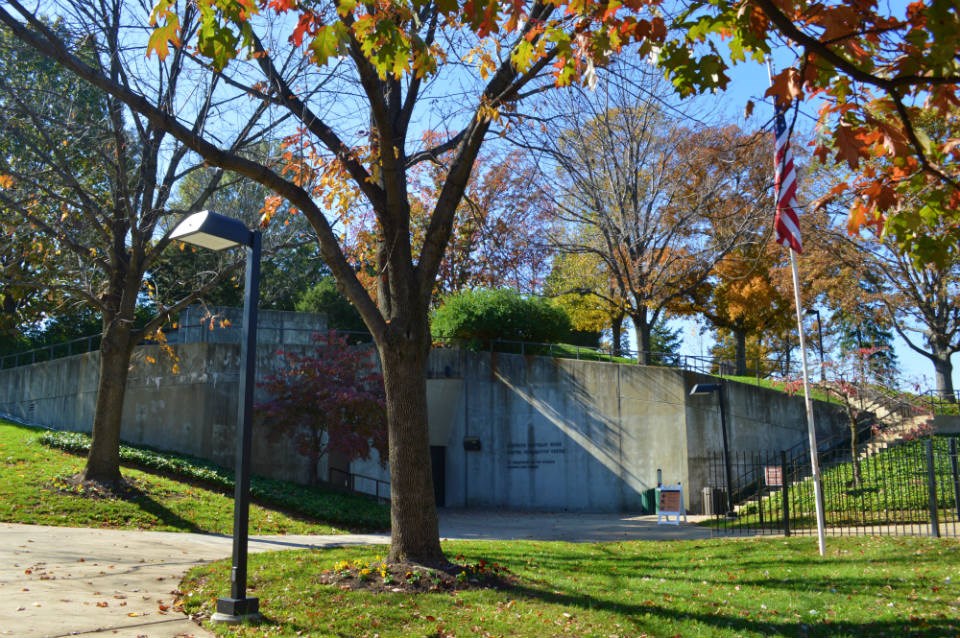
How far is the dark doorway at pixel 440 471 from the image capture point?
24.2 metres

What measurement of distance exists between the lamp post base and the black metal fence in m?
9.31

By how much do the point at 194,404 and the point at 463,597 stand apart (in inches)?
643

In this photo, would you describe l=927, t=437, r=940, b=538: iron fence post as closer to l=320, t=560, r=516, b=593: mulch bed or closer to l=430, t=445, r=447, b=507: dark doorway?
l=320, t=560, r=516, b=593: mulch bed

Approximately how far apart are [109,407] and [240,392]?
1029 cm

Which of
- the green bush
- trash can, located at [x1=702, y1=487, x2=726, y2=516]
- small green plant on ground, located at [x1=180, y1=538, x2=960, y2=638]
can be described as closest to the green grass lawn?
small green plant on ground, located at [x1=180, y1=538, x2=960, y2=638]

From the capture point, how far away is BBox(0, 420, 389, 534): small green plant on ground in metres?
14.0

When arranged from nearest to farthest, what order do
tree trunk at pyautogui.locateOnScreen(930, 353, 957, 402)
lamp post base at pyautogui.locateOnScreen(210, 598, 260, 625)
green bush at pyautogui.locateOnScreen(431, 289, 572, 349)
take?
lamp post base at pyautogui.locateOnScreen(210, 598, 260, 625)
green bush at pyautogui.locateOnScreen(431, 289, 572, 349)
tree trunk at pyautogui.locateOnScreen(930, 353, 957, 402)

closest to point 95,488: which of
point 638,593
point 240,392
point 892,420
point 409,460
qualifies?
point 409,460

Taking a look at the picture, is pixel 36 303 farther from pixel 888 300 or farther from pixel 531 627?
pixel 888 300

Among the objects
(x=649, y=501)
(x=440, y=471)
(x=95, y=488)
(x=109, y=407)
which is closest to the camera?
(x=95, y=488)

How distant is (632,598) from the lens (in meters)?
7.67

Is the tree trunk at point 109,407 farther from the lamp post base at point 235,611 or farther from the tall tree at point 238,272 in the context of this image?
the lamp post base at point 235,611

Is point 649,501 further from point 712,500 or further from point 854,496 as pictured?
point 854,496

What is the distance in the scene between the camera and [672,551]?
11586 millimetres
